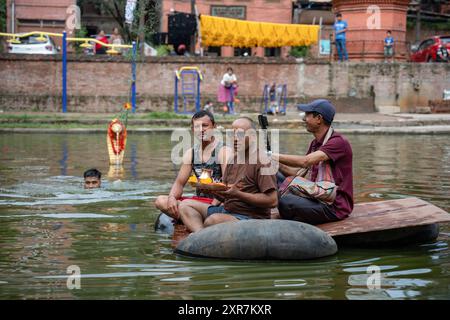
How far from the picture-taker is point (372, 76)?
34.0 meters

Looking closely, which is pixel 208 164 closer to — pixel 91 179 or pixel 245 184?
pixel 245 184

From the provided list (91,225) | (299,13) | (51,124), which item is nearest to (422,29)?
(299,13)

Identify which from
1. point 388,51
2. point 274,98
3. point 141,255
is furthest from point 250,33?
point 141,255

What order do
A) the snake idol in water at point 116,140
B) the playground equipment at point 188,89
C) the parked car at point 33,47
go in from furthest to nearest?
the parked car at point 33,47 < the playground equipment at point 188,89 < the snake idol in water at point 116,140

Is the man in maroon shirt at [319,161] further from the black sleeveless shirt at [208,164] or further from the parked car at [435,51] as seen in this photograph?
the parked car at [435,51]

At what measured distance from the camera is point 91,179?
45.2 ft

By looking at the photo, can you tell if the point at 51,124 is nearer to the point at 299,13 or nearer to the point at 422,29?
the point at 299,13

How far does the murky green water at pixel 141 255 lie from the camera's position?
746 centimetres

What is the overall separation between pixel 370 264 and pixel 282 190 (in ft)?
4.81

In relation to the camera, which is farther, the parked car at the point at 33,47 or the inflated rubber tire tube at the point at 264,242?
the parked car at the point at 33,47

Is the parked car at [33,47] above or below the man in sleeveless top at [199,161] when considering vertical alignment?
above

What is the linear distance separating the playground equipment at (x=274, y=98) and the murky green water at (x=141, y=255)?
50.4ft

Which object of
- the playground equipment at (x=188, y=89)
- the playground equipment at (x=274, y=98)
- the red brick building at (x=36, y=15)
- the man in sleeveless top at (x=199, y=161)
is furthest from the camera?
the red brick building at (x=36, y=15)

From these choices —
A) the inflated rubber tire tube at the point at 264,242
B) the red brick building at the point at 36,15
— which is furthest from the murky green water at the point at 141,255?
the red brick building at the point at 36,15
